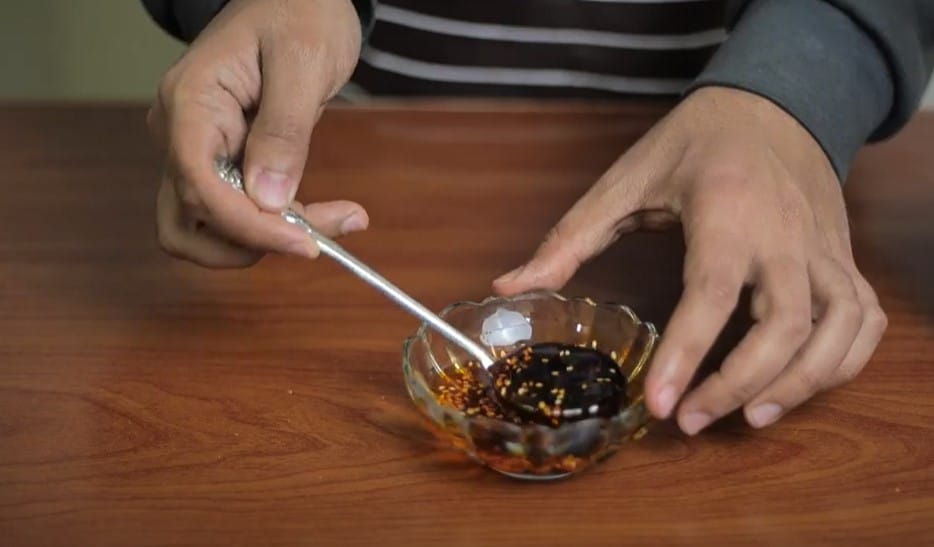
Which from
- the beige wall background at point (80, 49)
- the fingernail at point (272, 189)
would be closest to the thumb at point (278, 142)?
the fingernail at point (272, 189)

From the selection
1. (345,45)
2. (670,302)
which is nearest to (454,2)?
(345,45)

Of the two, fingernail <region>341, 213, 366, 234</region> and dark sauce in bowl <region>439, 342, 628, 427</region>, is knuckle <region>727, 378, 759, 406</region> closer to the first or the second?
dark sauce in bowl <region>439, 342, 628, 427</region>

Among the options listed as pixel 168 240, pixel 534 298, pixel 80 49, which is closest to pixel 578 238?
pixel 534 298

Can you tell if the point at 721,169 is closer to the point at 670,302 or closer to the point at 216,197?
the point at 670,302

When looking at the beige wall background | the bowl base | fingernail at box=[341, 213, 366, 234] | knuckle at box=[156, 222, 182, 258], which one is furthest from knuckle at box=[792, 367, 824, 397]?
the beige wall background

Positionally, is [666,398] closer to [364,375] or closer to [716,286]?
[716,286]

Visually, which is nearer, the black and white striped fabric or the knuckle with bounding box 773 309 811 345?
the knuckle with bounding box 773 309 811 345
